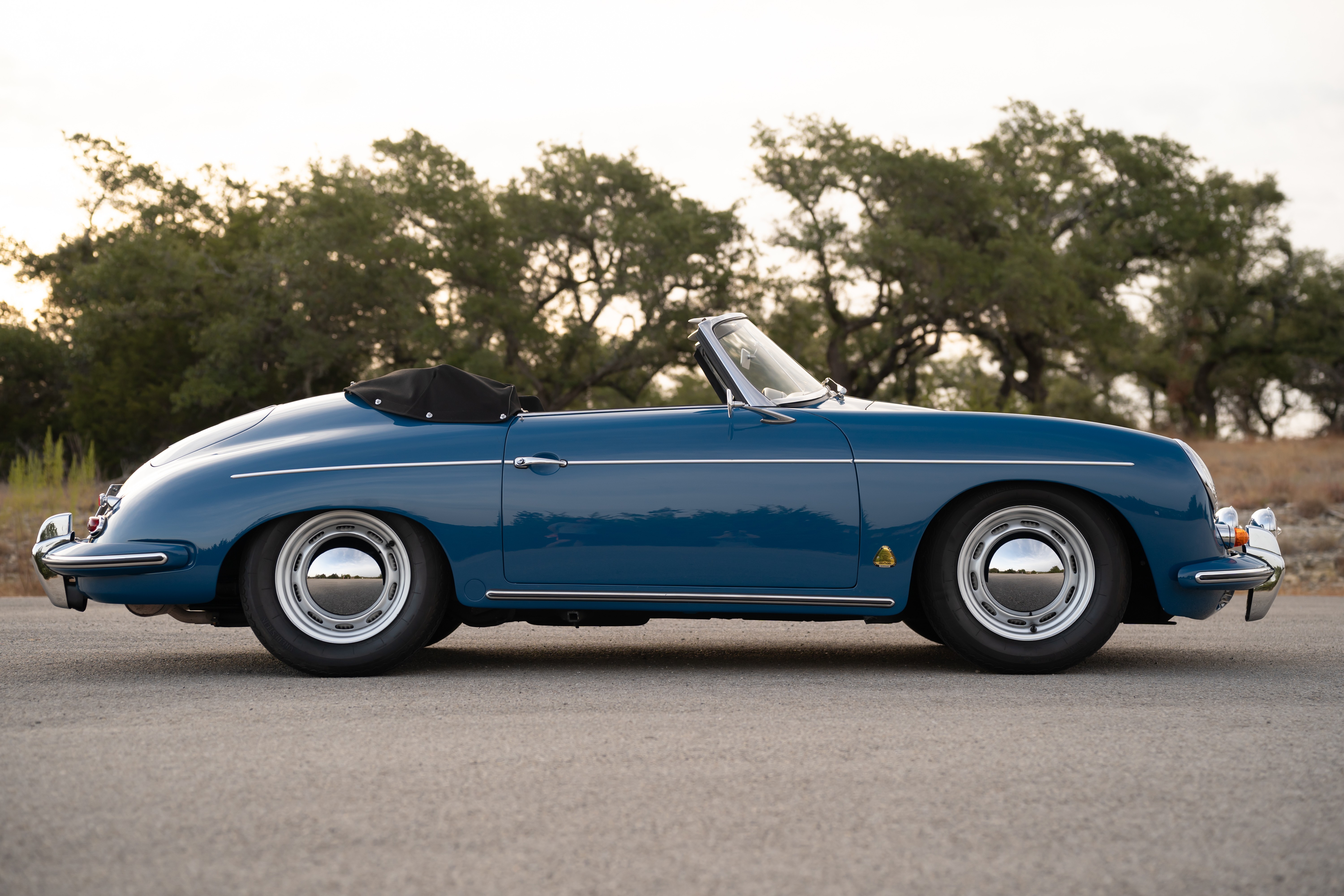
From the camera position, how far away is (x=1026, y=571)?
457 centimetres

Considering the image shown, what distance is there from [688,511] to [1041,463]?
1384 millimetres

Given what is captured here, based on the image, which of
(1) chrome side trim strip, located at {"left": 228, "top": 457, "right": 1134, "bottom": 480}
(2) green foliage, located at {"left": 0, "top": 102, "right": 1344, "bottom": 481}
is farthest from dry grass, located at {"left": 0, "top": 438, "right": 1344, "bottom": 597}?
(2) green foliage, located at {"left": 0, "top": 102, "right": 1344, "bottom": 481}

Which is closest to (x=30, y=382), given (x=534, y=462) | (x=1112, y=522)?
(x=534, y=462)

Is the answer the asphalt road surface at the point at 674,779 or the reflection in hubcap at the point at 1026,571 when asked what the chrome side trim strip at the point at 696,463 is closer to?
the reflection in hubcap at the point at 1026,571

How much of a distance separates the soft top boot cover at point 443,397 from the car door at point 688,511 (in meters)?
0.29

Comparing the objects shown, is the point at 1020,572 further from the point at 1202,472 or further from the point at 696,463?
the point at 696,463

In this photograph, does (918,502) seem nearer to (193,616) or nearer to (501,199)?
(193,616)

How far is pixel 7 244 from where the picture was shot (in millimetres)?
40125

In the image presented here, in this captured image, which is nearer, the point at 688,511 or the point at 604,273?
the point at 688,511

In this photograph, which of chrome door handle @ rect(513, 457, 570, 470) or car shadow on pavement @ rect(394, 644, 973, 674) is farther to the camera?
car shadow on pavement @ rect(394, 644, 973, 674)

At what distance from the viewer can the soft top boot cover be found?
4926 millimetres

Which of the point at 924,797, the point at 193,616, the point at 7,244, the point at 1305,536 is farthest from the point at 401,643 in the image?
the point at 7,244

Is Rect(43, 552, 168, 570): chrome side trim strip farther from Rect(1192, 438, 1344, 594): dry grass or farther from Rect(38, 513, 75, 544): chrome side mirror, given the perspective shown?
Rect(1192, 438, 1344, 594): dry grass

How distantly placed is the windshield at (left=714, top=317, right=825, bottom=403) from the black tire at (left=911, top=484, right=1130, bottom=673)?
89 cm
